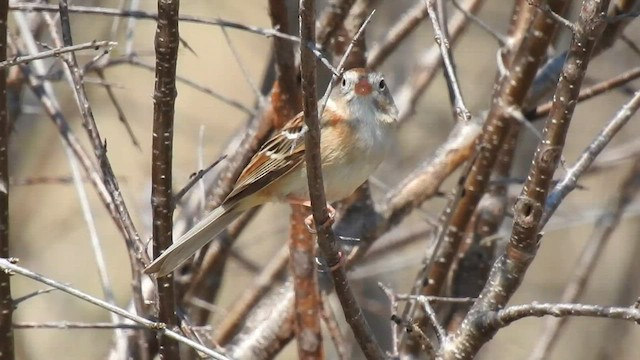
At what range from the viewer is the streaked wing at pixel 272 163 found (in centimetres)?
311

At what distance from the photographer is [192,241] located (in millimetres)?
2830

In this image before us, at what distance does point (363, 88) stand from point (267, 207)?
3833 millimetres

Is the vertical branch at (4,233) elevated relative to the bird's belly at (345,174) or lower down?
lower down

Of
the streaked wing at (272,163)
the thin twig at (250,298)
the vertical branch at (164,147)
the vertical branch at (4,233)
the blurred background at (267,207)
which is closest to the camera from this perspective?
the vertical branch at (164,147)

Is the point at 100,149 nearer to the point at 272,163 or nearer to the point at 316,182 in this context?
the point at 316,182

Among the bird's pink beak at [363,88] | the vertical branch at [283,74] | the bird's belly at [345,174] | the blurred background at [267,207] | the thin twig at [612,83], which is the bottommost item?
the bird's belly at [345,174]

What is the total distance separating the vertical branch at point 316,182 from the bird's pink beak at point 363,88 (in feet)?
3.15

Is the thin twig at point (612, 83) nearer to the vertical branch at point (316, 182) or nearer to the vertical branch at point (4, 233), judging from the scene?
the vertical branch at point (316, 182)

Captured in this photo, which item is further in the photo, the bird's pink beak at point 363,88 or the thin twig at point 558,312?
the bird's pink beak at point 363,88

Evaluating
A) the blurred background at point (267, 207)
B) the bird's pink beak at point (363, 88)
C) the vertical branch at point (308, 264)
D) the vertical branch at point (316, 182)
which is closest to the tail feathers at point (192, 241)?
the vertical branch at point (308, 264)

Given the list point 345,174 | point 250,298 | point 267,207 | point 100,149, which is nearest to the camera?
point 100,149

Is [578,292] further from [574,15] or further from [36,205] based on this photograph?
[36,205]

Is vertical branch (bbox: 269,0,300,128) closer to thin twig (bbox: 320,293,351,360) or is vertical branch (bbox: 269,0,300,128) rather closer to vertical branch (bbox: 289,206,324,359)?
vertical branch (bbox: 289,206,324,359)

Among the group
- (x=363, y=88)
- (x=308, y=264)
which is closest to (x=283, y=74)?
(x=363, y=88)
